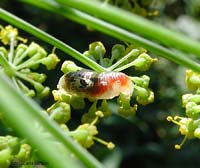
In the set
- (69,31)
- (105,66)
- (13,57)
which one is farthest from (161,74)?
(105,66)

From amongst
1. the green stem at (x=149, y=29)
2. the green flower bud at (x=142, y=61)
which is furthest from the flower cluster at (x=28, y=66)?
the green stem at (x=149, y=29)

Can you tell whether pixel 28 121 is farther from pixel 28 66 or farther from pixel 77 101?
pixel 28 66

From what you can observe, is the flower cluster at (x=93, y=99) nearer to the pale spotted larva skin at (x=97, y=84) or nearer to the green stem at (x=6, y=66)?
the pale spotted larva skin at (x=97, y=84)

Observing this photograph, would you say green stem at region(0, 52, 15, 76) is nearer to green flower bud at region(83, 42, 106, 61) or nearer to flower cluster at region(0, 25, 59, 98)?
flower cluster at region(0, 25, 59, 98)

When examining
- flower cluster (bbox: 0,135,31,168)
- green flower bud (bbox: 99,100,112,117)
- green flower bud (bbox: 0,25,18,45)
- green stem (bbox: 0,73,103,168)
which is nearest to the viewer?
green stem (bbox: 0,73,103,168)

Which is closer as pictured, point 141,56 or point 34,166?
point 34,166

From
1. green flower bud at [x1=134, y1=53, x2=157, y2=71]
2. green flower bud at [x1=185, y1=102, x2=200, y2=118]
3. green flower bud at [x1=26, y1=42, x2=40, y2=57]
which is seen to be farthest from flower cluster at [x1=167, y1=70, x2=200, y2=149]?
green flower bud at [x1=26, y1=42, x2=40, y2=57]

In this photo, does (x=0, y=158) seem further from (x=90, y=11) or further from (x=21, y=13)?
(x=21, y=13)
